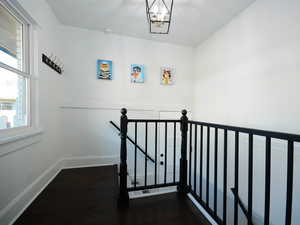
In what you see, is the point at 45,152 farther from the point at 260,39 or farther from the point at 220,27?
the point at 220,27

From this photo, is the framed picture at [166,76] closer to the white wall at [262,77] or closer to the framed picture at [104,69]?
the white wall at [262,77]

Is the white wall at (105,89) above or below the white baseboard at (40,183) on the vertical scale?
above

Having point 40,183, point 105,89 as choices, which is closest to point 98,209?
point 40,183

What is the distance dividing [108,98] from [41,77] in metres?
1.16

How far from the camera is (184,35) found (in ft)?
9.15

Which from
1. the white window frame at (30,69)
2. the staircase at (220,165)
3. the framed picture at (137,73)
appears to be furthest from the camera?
the framed picture at (137,73)

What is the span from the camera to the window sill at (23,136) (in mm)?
1104

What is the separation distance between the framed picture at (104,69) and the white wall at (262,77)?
7.16 feet

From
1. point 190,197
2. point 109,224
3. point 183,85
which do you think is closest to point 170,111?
point 183,85

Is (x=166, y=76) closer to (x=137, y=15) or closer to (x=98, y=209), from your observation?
(x=137, y=15)

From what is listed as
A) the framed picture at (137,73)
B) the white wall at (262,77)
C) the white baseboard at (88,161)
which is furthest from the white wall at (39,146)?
the white wall at (262,77)

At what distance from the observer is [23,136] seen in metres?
1.32

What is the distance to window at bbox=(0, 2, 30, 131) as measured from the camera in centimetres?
123

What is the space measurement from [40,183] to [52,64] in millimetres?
1675
